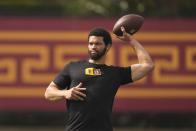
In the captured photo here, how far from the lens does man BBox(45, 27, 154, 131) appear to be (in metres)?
5.33

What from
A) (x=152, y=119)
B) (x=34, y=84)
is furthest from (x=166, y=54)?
(x=34, y=84)

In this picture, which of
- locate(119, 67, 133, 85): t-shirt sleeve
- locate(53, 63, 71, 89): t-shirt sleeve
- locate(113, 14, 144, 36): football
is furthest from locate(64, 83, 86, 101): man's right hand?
locate(113, 14, 144, 36): football

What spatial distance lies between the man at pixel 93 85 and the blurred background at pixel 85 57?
6.06 meters

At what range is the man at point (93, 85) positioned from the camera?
17.5ft

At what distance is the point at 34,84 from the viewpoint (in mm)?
11695

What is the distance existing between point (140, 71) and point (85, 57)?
6.15 m

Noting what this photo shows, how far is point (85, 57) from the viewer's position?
1171 centimetres

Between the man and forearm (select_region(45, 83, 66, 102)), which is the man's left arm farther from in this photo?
forearm (select_region(45, 83, 66, 102))

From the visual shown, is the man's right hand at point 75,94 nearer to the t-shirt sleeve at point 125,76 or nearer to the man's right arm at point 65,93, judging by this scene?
the man's right arm at point 65,93

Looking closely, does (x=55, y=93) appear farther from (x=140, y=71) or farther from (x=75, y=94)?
(x=140, y=71)

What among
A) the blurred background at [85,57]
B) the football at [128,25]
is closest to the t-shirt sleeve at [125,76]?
the football at [128,25]

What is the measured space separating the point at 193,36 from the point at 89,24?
8.01ft

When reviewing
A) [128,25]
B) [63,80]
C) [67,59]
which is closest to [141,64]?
[128,25]

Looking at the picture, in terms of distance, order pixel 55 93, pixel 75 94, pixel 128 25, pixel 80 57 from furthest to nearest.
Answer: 1. pixel 80 57
2. pixel 128 25
3. pixel 55 93
4. pixel 75 94
